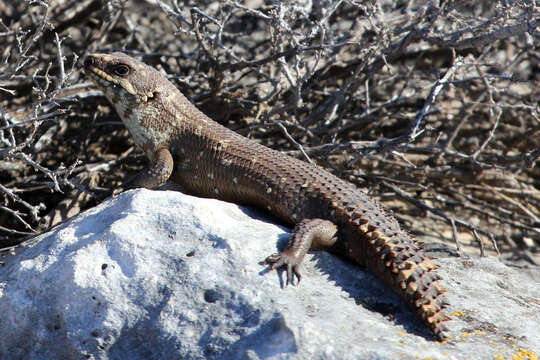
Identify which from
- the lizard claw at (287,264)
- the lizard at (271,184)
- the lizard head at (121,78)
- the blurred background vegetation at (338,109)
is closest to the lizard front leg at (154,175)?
the lizard at (271,184)

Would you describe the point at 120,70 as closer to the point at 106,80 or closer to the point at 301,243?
the point at 106,80

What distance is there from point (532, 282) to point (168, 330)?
9.33ft

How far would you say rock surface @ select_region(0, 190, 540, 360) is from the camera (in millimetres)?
2982

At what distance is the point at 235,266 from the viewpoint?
331cm

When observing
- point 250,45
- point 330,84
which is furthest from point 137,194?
point 250,45

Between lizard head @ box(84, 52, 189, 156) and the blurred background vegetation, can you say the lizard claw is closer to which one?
the blurred background vegetation

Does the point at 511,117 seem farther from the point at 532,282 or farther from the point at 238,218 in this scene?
the point at 238,218

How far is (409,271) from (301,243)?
2.21ft

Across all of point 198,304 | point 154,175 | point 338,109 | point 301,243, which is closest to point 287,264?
point 301,243

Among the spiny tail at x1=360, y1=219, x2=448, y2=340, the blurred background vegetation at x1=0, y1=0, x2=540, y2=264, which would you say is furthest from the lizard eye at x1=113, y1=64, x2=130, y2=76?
the spiny tail at x1=360, y1=219, x2=448, y2=340

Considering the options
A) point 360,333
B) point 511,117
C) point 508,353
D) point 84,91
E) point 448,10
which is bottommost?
point 84,91

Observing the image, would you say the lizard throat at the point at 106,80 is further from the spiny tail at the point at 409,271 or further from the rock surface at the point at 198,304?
the spiny tail at the point at 409,271

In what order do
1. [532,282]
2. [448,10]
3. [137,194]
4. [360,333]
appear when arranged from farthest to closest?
[448,10] → [532,282] → [137,194] → [360,333]

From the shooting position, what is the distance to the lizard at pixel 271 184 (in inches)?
134
